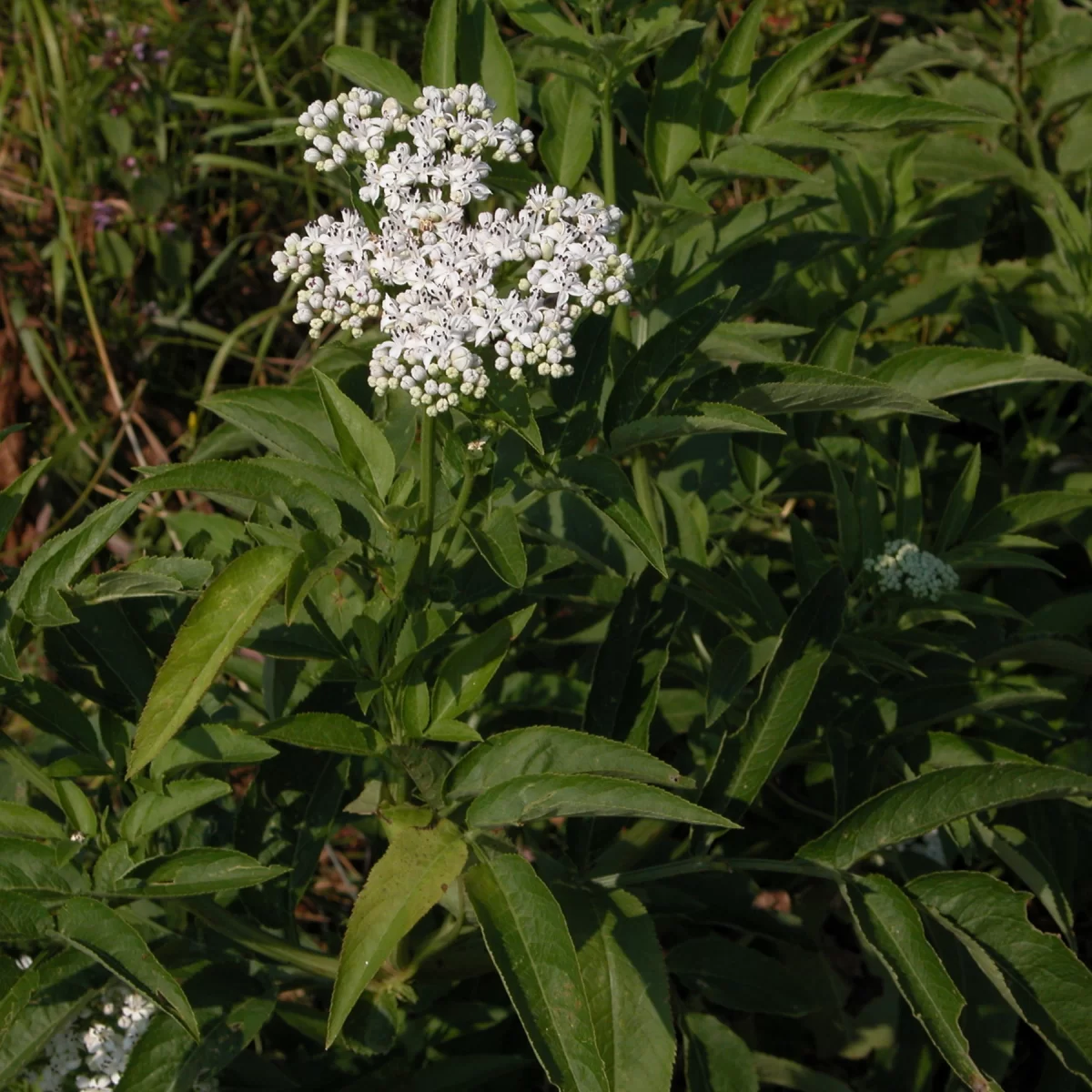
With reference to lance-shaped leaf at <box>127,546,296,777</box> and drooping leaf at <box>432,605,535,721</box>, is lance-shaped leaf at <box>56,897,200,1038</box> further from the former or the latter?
drooping leaf at <box>432,605,535,721</box>

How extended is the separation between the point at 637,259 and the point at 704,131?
327 millimetres

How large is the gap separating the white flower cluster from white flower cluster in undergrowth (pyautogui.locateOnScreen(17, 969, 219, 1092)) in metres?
1.53

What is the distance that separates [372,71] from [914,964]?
1.76m

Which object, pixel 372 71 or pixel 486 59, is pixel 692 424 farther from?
pixel 372 71

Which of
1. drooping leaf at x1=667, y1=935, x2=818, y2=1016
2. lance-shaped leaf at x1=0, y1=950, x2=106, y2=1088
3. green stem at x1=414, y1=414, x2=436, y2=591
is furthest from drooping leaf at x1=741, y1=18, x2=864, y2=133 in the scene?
lance-shaped leaf at x1=0, y1=950, x2=106, y2=1088

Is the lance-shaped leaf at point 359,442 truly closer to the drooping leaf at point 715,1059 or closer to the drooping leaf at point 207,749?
the drooping leaf at point 207,749

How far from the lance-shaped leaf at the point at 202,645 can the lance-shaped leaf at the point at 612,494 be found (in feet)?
1.50

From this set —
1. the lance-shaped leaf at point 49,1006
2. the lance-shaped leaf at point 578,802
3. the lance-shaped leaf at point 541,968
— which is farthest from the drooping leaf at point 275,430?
the lance-shaped leaf at point 49,1006

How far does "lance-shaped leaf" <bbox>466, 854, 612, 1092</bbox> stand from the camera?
161 centimetres

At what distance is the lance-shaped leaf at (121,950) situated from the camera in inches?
65.7

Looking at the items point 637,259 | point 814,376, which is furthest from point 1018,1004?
point 637,259

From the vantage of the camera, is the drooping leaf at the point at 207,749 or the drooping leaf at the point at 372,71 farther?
the drooping leaf at the point at 372,71

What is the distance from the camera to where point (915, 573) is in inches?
92.0

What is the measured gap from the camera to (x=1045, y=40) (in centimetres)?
376
